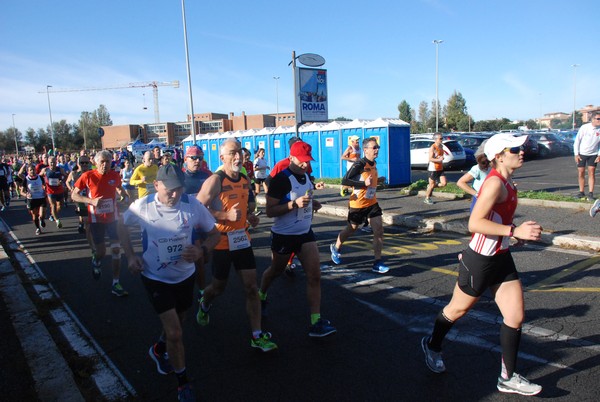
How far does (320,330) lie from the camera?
168 inches

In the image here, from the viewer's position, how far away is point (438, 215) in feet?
32.5

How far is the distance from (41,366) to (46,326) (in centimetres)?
104

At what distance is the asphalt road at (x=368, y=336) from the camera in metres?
3.38

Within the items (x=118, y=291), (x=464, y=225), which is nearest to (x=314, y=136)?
(x=464, y=225)

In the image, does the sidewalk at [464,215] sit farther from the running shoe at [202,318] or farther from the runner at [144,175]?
the running shoe at [202,318]

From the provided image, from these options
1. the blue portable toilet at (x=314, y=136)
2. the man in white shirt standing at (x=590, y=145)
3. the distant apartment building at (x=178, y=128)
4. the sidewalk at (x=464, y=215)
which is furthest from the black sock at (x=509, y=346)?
the distant apartment building at (x=178, y=128)

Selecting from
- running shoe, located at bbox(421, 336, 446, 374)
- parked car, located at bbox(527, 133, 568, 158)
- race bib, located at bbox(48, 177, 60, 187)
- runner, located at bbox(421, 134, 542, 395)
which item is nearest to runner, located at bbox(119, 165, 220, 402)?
running shoe, located at bbox(421, 336, 446, 374)

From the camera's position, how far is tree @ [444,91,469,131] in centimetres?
6531

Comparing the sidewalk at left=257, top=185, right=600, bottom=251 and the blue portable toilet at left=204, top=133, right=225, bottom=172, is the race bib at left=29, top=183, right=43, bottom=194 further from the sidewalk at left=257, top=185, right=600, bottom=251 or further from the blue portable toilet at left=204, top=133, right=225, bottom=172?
the blue portable toilet at left=204, top=133, right=225, bottom=172

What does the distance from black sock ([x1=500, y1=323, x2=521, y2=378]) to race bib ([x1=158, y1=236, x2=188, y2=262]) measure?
2.47 metres

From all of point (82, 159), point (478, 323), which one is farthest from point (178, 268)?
point (82, 159)

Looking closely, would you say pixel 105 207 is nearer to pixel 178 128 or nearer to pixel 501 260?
pixel 501 260

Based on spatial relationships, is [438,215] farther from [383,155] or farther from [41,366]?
[41,366]

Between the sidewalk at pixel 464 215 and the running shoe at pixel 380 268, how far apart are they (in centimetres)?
314
